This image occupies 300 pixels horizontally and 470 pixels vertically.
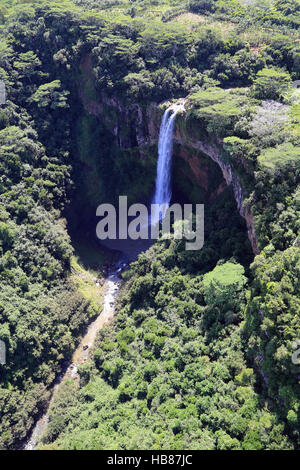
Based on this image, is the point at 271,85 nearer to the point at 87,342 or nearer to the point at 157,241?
the point at 157,241

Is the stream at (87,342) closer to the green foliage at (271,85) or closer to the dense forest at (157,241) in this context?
the dense forest at (157,241)

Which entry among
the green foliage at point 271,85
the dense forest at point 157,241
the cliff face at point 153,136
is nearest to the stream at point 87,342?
the dense forest at point 157,241

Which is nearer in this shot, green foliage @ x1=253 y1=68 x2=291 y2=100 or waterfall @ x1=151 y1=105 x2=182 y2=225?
green foliage @ x1=253 y1=68 x2=291 y2=100

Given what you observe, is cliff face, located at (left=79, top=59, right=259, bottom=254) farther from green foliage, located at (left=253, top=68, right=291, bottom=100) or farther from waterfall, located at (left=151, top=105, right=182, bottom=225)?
green foliage, located at (left=253, top=68, right=291, bottom=100)

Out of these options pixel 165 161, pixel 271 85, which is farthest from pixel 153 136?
pixel 271 85

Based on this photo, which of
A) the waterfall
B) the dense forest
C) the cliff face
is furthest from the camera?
the waterfall

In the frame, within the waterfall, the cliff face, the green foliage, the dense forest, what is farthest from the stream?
the green foliage
